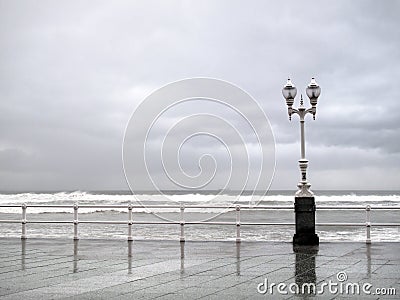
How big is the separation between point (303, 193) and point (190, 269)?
624 centimetres

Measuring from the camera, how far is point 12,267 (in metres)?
12.1

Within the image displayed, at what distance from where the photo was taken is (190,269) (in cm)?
1162

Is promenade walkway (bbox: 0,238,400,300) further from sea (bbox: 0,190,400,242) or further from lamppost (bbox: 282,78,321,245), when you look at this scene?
sea (bbox: 0,190,400,242)

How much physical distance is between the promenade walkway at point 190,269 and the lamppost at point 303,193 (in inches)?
25.5

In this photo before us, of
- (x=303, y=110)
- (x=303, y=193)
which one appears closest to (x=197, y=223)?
(x=303, y=193)

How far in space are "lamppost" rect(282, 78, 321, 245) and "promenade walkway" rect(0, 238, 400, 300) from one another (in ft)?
2.13

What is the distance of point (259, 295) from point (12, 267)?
238 inches

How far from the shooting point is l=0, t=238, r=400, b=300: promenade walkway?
29.1 feet

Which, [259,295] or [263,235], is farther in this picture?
[263,235]

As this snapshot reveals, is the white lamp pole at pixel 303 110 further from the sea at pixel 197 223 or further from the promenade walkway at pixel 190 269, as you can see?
the promenade walkway at pixel 190 269

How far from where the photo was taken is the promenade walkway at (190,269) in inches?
349

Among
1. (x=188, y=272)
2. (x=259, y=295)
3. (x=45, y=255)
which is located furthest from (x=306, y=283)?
(x=45, y=255)

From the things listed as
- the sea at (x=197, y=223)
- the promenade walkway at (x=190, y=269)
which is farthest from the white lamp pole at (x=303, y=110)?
the promenade walkway at (x=190, y=269)

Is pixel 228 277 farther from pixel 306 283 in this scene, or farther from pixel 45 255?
pixel 45 255
